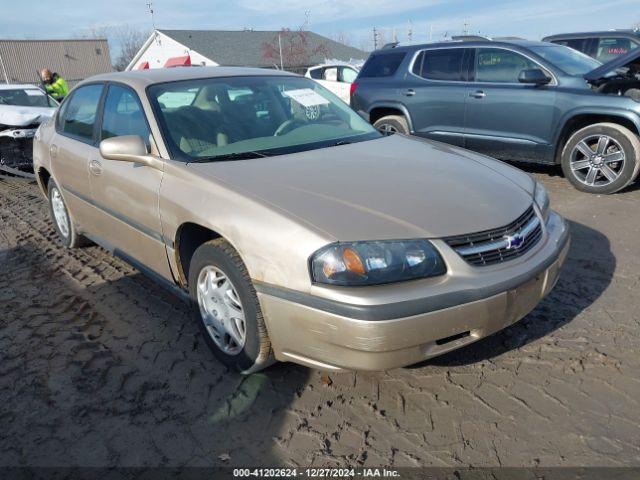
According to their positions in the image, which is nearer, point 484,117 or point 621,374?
point 621,374

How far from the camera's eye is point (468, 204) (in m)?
2.47

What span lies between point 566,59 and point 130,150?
5713mm

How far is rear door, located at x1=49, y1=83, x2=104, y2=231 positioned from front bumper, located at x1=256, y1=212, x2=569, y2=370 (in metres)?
2.24

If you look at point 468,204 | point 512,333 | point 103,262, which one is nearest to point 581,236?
point 512,333

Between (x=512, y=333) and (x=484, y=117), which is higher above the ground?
(x=484, y=117)

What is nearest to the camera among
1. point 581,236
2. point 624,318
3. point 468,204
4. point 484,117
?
point 468,204

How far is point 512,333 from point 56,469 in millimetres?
2457

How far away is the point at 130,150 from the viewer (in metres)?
2.93

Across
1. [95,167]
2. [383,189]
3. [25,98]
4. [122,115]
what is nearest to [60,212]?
[95,167]

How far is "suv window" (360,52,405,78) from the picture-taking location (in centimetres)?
752

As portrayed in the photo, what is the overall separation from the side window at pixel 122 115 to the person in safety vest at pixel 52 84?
9067mm

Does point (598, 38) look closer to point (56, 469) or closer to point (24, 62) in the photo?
point (56, 469)

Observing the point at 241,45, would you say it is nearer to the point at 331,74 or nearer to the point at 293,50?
the point at 293,50

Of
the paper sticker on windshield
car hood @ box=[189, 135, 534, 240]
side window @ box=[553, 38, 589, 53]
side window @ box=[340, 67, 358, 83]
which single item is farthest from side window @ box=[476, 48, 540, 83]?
side window @ box=[340, 67, 358, 83]
